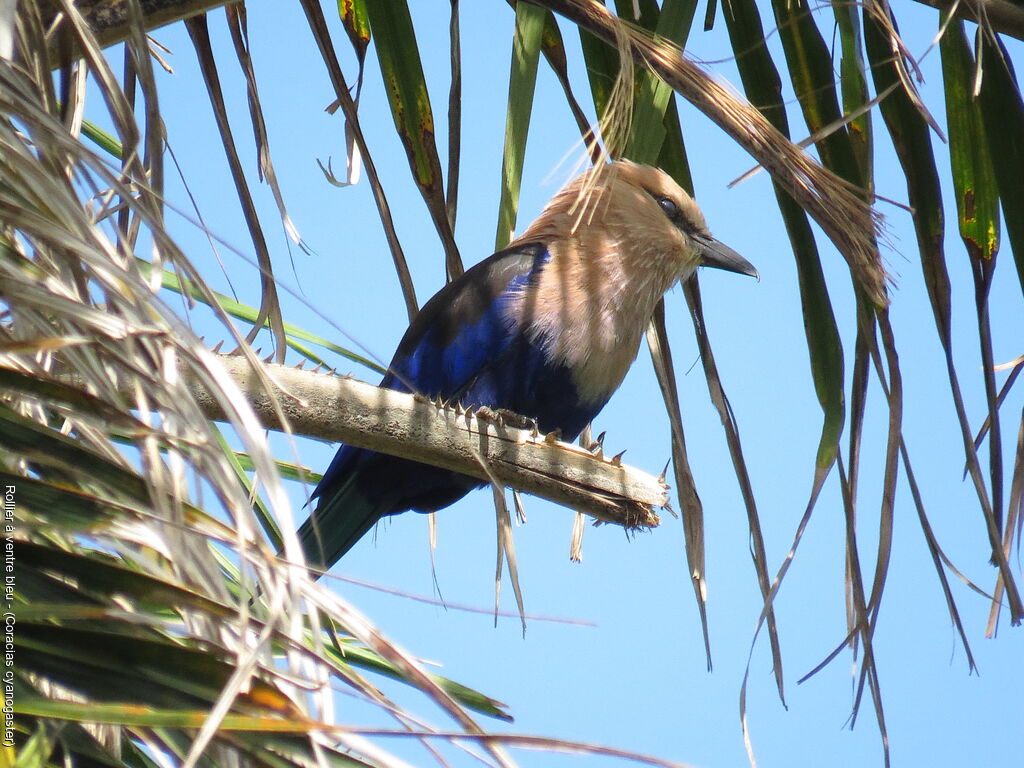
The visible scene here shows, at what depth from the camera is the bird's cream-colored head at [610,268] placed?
3316 mm

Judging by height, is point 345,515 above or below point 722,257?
below

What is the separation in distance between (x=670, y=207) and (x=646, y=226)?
0.18 meters

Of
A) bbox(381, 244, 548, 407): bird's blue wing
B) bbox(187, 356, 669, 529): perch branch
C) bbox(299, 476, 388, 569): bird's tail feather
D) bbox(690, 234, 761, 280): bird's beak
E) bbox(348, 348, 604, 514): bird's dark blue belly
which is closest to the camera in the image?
bbox(187, 356, 669, 529): perch branch

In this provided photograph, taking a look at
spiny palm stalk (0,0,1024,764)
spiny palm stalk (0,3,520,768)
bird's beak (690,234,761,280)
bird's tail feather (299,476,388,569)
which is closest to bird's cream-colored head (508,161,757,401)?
bird's beak (690,234,761,280)

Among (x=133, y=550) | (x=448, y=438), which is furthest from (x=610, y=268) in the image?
(x=133, y=550)

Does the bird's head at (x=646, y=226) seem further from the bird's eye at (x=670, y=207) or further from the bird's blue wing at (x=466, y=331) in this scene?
the bird's blue wing at (x=466, y=331)

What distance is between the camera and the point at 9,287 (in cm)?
92

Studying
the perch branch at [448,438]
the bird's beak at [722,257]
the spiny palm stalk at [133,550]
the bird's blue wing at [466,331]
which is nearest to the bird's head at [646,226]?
the bird's beak at [722,257]

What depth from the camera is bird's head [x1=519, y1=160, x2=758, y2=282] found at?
3633 mm

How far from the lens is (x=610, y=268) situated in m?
3.51

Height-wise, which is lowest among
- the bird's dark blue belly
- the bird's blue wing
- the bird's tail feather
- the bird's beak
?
the bird's tail feather

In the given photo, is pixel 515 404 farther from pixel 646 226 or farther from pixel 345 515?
pixel 646 226

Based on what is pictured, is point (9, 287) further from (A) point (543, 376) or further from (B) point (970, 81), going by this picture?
(A) point (543, 376)

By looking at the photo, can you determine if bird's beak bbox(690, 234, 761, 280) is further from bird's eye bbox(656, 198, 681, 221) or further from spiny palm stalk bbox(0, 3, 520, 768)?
spiny palm stalk bbox(0, 3, 520, 768)
